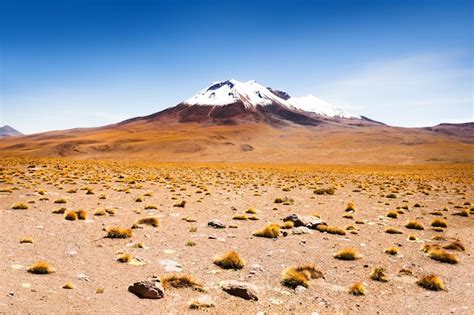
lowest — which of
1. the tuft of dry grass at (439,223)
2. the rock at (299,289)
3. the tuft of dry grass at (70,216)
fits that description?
the tuft of dry grass at (439,223)

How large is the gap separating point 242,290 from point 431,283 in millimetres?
4965

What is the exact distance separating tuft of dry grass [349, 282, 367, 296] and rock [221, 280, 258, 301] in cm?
238

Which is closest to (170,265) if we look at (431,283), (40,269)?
(40,269)

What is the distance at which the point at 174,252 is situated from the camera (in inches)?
446

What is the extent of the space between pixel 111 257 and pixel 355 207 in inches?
662

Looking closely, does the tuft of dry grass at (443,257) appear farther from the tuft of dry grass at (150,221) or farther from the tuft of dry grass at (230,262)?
the tuft of dry grass at (150,221)

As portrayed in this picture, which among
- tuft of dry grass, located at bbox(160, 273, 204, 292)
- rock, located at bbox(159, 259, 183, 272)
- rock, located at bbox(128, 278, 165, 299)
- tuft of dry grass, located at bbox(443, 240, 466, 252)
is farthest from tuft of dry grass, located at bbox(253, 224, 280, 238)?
rock, located at bbox(128, 278, 165, 299)

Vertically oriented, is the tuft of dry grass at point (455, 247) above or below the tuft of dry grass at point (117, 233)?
below

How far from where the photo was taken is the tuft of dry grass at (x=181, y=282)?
8.36m

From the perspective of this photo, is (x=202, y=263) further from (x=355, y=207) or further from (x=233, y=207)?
(x=355, y=207)

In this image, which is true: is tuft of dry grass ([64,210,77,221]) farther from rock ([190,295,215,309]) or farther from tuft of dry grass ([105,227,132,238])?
rock ([190,295,215,309])

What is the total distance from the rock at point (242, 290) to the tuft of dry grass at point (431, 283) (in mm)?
4475

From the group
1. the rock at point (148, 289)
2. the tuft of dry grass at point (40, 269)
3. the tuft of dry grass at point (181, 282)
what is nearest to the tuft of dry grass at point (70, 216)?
the tuft of dry grass at point (40, 269)

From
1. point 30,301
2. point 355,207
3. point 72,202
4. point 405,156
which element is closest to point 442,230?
point 355,207
